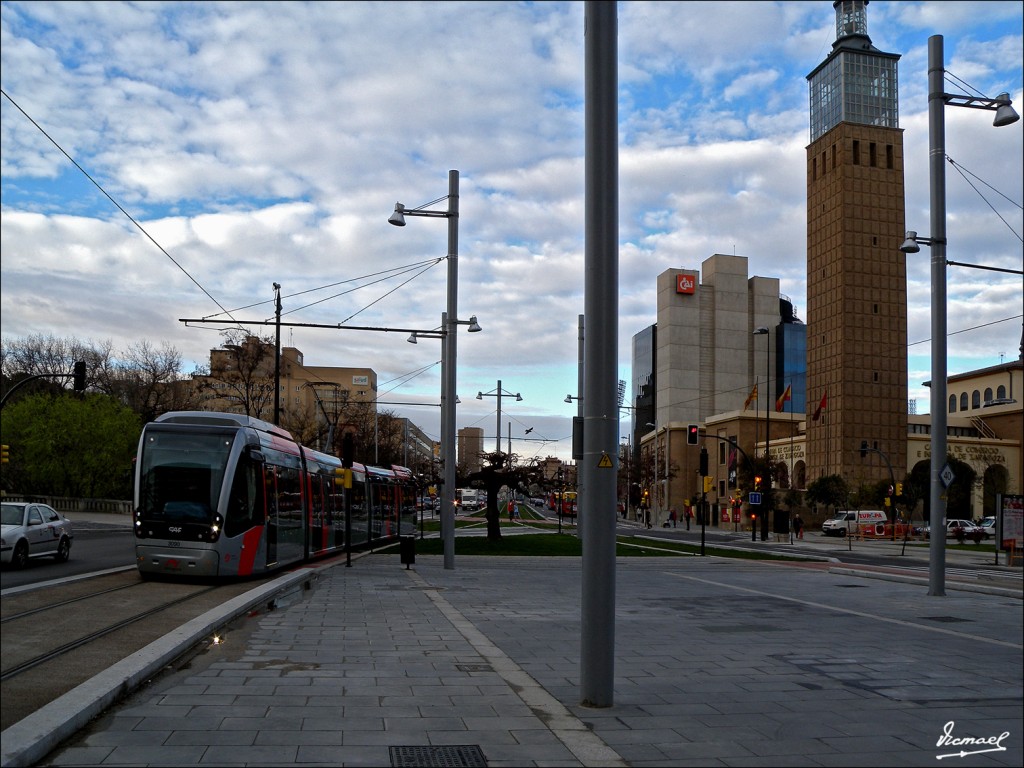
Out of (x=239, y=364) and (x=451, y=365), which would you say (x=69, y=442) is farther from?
(x=451, y=365)

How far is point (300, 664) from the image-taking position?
9.13 m

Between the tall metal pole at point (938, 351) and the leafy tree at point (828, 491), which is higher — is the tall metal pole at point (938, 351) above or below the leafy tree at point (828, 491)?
above

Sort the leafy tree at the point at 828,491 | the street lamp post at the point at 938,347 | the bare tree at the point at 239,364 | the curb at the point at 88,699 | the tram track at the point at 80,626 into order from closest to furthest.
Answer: the curb at the point at 88,699, the tram track at the point at 80,626, the street lamp post at the point at 938,347, the bare tree at the point at 239,364, the leafy tree at the point at 828,491

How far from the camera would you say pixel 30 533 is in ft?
66.8

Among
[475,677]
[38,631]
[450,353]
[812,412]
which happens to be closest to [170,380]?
[450,353]

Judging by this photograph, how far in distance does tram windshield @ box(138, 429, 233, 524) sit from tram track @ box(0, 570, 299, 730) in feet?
4.52

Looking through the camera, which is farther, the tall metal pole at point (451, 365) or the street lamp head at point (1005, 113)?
the tall metal pole at point (451, 365)

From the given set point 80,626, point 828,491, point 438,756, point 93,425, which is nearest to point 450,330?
point 80,626

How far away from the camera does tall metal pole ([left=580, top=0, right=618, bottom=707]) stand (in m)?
7.52

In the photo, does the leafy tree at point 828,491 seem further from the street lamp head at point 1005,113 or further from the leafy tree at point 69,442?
the street lamp head at point 1005,113

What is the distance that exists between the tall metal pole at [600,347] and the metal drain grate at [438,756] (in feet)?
5.26

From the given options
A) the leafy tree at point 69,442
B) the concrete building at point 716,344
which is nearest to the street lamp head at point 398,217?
the leafy tree at point 69,442

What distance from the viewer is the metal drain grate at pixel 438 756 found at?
575cm

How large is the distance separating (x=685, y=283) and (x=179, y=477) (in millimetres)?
112833
